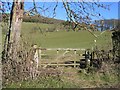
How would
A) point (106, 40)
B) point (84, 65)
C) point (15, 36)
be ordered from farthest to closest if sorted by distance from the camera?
1. point (106, 40)
2. point (84, 65)
3. point (15, 36)

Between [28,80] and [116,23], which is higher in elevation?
[116,23]

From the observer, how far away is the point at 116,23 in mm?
21781

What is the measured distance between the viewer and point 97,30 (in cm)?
1788

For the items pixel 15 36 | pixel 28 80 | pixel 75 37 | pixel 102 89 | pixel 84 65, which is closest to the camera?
pixel 102 89

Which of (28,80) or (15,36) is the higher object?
(15,36)

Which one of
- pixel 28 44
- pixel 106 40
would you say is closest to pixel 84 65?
pixel 106 40

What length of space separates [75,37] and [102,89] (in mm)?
43713

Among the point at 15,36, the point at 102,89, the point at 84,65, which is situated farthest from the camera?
the point at 84,65

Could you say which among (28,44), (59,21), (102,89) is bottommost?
(102,89)

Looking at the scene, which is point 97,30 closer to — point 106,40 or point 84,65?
point 84,65

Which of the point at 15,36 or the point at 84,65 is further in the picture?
the point at 84,65

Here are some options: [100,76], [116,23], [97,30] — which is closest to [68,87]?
[100,76]

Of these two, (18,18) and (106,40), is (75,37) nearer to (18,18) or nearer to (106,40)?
(106,40)

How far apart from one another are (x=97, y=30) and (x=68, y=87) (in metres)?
3.84
